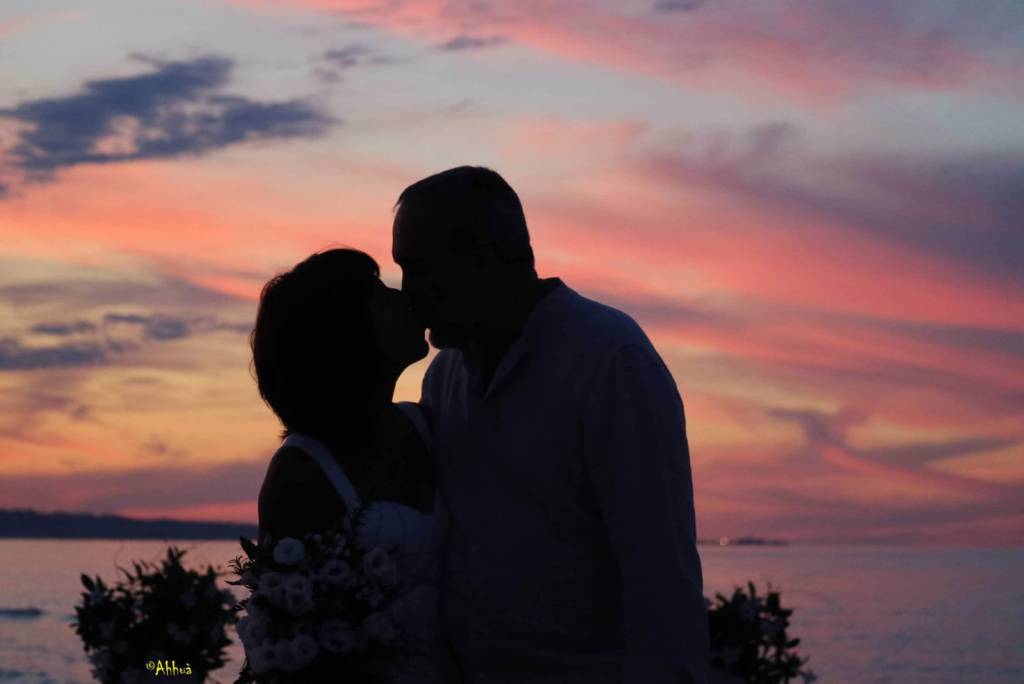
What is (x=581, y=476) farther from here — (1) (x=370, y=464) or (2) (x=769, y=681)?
(2) (x=769, y=681)

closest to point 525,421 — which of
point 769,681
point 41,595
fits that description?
point 769,681

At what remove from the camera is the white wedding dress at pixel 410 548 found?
15.9 ft

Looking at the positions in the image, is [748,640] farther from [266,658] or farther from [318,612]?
[266,658]

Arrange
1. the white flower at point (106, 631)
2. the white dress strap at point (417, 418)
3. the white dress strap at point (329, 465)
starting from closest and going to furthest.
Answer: the white dress strap at point (329, 465), the white dress strap at point (417, 418), the white flower at point (106, 631)

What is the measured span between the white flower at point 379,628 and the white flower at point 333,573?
166 mm

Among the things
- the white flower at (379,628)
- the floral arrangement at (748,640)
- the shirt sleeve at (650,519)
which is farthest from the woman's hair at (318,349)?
the floral arrangement at (748,640)

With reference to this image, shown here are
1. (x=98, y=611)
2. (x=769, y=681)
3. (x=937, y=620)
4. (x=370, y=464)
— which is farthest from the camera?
(x=937, y=620)

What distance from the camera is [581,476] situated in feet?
14.0

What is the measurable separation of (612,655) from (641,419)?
0.80 m

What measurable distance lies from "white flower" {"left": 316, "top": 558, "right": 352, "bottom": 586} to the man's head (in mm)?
854

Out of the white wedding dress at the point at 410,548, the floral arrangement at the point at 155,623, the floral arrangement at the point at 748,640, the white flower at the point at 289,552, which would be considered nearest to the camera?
the white flower at the point at 289,552

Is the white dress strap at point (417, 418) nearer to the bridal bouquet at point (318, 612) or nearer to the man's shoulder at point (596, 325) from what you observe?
the bridal bouquet at point (318, 612)

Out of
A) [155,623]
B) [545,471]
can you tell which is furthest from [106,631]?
[545,471]

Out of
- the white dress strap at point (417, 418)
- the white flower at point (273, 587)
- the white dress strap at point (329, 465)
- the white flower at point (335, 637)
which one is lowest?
Answer: the white flower at point (335, 637)
